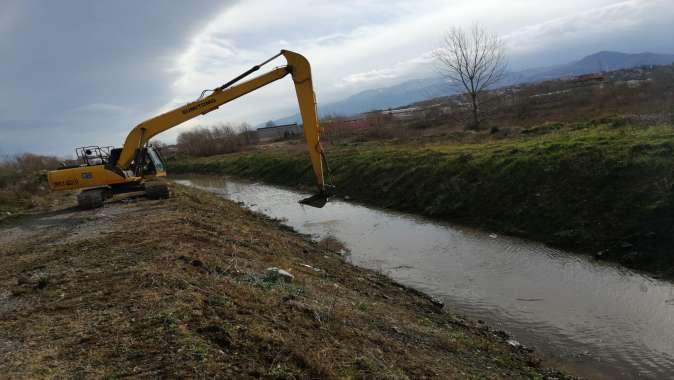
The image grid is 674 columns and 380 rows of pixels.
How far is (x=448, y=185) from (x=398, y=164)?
4.89 m

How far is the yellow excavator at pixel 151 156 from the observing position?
14.4m

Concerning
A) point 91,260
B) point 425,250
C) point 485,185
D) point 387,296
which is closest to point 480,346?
point 387,296

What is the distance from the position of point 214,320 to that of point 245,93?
11.2 metres

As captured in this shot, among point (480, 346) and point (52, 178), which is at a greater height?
point (52, 178)

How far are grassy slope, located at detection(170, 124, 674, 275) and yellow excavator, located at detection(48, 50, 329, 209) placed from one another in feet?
17.5

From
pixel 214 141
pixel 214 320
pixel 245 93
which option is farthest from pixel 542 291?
pixel 214 141

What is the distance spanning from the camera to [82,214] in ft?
52.2

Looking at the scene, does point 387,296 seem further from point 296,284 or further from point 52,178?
point 52,178

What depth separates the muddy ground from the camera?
16.3ft

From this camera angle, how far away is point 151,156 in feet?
60.3

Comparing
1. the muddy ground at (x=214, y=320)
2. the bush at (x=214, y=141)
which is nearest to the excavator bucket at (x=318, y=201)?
the muddy ground at (x=214, y=320)

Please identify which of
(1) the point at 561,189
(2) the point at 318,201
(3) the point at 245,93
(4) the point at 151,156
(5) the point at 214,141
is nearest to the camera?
(1) the point at 561,189

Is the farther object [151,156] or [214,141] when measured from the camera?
[214,141]

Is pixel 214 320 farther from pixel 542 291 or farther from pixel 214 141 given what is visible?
pixel 214 141
